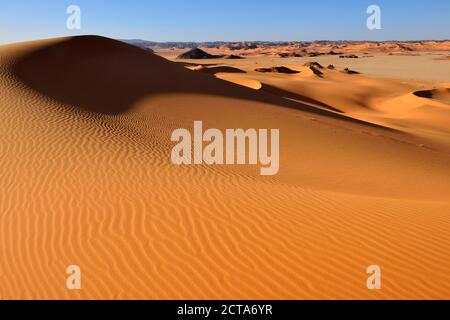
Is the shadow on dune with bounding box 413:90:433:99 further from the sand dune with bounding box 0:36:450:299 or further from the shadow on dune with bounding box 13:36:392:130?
the sand dune with bounding box 0:36:450:299

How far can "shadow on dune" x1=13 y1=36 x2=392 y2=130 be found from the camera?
14656 mm

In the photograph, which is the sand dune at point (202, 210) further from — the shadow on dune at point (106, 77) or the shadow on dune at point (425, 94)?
the shadow on dune at point (425, 94)

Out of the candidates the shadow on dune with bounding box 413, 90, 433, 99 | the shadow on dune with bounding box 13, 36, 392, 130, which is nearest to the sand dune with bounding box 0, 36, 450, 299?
the shadow on dune with bounding box 13, 36, 392, 130

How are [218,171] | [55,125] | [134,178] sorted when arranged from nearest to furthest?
[134,178] → [218,171] → [55,125]

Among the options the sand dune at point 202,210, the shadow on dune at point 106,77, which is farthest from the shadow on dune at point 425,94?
the sand dune at point 202,210

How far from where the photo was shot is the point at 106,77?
1738cm

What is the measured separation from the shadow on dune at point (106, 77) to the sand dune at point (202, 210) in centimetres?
72

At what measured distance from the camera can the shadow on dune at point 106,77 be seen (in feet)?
48.1

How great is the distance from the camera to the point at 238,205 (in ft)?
20.1

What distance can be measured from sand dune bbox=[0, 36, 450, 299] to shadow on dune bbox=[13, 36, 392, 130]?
72cm

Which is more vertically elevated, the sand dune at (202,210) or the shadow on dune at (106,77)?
the shadow on dune at (106,77)
